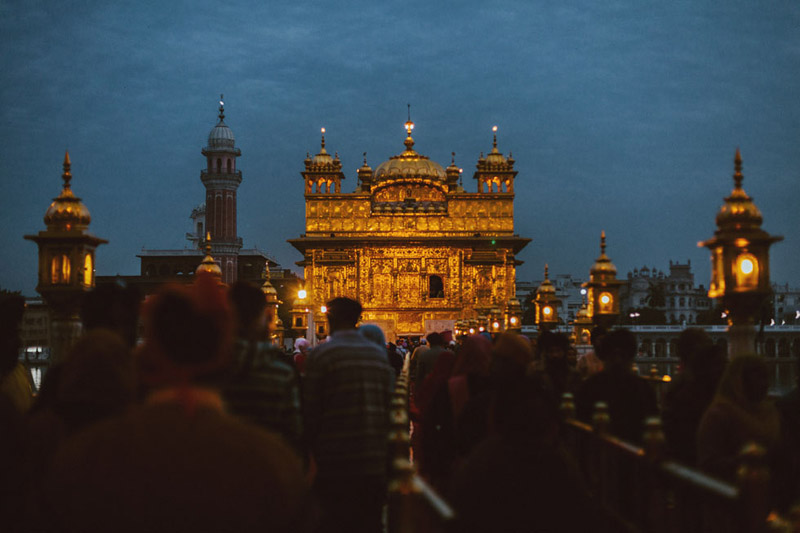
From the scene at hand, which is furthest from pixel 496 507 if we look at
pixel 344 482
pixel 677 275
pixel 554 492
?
pixel 677 275

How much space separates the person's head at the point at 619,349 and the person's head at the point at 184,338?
5.04 meters

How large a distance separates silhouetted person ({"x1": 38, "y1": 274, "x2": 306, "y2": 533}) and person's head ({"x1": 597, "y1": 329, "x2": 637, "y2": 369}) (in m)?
5.04

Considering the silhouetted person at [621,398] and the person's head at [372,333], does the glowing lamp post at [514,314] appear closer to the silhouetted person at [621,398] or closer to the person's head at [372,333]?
the person's head at [372,333]

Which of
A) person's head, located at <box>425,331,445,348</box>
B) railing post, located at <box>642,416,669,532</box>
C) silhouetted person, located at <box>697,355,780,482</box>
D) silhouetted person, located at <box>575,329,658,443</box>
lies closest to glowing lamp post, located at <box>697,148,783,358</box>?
silhouetted person, located at <box>575,329,658,443</box>

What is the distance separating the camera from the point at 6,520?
422 centimetres

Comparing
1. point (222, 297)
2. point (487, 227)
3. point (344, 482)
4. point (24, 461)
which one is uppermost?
point (487, 227)

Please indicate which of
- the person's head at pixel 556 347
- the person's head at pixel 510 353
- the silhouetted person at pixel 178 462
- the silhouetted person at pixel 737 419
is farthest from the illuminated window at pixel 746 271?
the silhouetted person at pixel 178 462

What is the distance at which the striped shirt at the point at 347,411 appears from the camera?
5.77 meters

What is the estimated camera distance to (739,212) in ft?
34.9

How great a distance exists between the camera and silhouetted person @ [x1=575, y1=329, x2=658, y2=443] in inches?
281

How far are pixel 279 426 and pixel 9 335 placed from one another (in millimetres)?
3406

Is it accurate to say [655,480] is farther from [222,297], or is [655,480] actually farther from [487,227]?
[487,227]

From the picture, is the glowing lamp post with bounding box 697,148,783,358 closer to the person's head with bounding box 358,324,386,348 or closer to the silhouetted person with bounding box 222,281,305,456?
the person's head with bounding box 358,324,386,348

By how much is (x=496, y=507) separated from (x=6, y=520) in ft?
7.29
